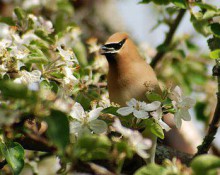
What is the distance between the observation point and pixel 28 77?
7.20 feet

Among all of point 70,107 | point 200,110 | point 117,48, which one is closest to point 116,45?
point 117,48

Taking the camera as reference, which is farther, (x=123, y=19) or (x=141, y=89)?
(x=123, y=19)

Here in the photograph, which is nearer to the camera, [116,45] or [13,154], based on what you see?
[13,154]

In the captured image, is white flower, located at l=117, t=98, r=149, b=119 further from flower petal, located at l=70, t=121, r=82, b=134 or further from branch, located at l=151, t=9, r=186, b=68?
branch, located at l=151, t=9, r=186, b=68

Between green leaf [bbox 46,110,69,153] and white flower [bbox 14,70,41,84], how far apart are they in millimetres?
578

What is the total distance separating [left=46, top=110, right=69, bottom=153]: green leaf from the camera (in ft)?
5.12

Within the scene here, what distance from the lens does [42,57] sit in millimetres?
2229

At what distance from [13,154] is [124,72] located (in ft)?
3.38

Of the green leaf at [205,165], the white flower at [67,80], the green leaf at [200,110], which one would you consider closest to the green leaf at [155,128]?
the white flower at [67,80]

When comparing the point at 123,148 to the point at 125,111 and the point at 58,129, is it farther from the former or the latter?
the point at 125,111

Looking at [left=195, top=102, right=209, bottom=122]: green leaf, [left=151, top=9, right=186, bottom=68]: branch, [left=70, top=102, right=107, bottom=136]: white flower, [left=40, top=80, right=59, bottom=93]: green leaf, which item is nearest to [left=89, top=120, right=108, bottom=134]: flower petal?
[left=70, top=102, right=107, bottom=136]: white flower

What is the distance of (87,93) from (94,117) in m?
0.43

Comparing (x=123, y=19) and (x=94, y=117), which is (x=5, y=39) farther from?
(x=123, y=19)

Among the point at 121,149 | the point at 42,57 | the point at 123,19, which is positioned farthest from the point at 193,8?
the point at 123,19
